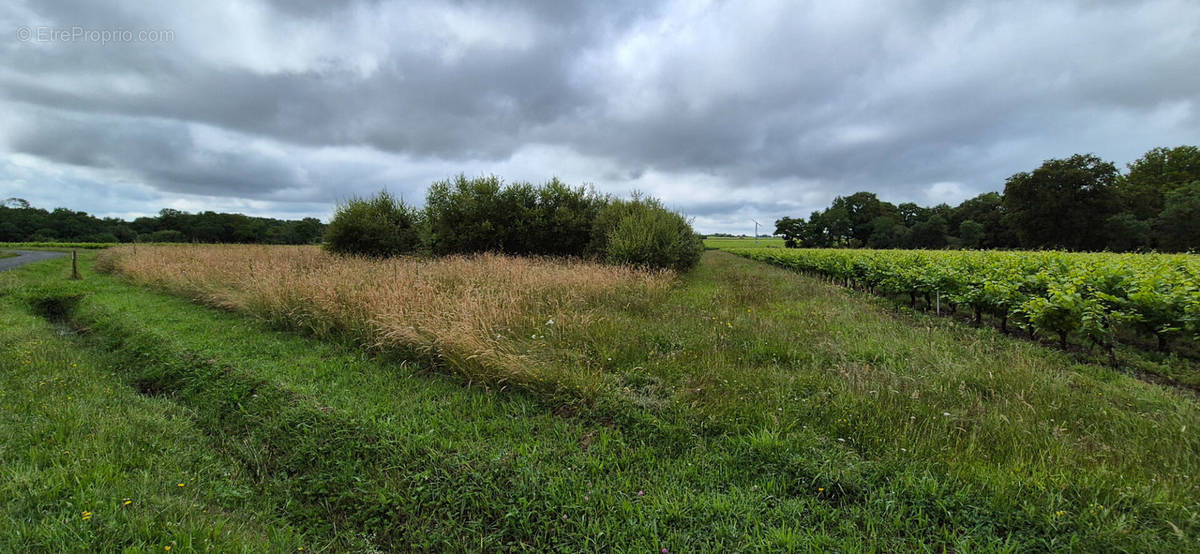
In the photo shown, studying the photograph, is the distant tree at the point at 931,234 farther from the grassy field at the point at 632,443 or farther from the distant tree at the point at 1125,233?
the grassy field at the point at 632,443

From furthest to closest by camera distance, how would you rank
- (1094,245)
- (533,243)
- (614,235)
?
1. (1094,245)
2. (533,243)
3. (614,235)

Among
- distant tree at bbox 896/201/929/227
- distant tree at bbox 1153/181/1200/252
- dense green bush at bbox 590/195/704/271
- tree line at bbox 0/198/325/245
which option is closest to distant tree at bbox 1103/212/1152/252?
distant tree at bbox 1153/181/1200/252

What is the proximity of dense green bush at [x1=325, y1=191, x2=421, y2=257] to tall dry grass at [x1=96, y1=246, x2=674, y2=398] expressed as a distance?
593 centimetres

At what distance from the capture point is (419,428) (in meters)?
3.48

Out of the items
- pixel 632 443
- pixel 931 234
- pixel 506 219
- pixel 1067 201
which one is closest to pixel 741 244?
pixel 931 234

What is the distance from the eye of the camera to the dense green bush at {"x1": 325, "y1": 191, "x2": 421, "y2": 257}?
17656mm

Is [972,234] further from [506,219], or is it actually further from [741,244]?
[506,219]

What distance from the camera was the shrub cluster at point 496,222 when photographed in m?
17.6

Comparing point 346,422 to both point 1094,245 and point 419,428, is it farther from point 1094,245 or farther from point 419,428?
point 1094,245

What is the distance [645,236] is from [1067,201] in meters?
50.8

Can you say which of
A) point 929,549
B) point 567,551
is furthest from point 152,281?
point 929,549

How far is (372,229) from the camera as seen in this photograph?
17.8 m

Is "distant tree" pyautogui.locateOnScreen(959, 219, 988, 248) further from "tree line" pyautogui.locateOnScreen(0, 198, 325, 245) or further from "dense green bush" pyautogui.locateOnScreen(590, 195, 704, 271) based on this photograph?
"tree line" pyautogui.locateOnScreen(0, 198, 325, 245)

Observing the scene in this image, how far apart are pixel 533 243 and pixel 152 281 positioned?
12161mm
